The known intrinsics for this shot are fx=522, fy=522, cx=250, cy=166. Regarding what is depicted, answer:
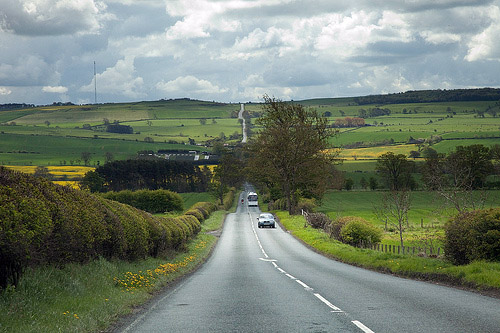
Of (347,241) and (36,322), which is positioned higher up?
(36,322)

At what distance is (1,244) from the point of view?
9.42 metres

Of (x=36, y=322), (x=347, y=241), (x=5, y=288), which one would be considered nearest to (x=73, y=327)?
(x=36, y=322)

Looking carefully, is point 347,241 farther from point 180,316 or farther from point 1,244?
point 1,244

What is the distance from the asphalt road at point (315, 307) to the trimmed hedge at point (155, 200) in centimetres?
7769

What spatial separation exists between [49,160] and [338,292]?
128 meters

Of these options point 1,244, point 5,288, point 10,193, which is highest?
point 10,193

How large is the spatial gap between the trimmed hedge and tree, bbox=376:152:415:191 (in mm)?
45305

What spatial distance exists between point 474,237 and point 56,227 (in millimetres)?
12634

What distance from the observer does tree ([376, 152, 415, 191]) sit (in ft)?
367

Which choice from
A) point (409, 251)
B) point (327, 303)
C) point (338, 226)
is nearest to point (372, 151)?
point (338, 226)

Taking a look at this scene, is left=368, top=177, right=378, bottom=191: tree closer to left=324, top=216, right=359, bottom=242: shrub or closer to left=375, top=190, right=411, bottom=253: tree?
left=375, top=190, right=411, bottom=253: tree

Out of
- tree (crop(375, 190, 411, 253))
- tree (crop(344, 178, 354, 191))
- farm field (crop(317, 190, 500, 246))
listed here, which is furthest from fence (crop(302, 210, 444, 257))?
tree (crop(344, 178, 354, 191))

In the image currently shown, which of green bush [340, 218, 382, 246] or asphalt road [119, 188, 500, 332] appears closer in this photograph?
asphalt road [119, 188, 500, 332]

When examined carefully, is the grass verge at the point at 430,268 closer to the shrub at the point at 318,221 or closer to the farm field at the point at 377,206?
the shrub at the point at 318,221
